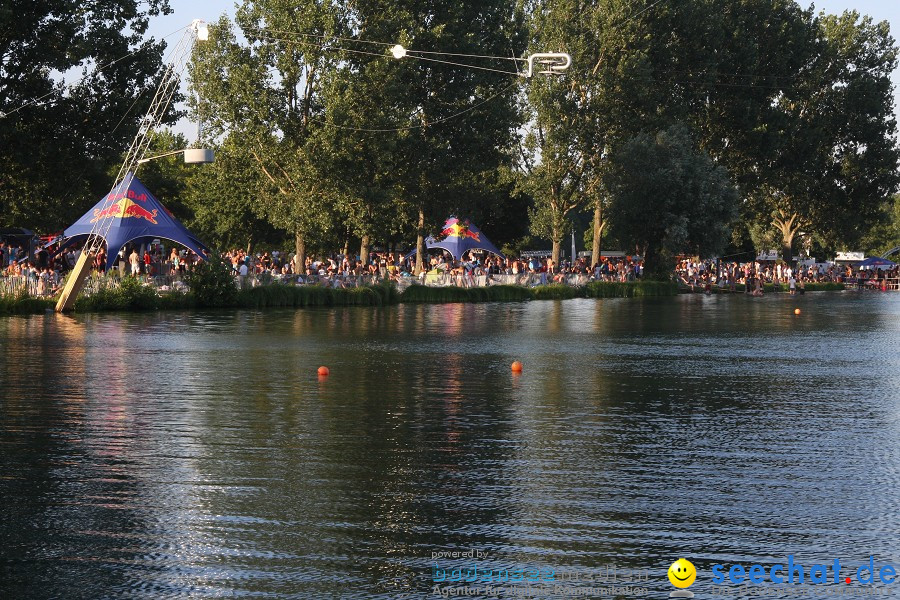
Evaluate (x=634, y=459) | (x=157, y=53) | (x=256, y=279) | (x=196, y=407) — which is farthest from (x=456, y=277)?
(x=634, y=459)

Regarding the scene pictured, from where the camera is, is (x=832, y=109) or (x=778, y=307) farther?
(x=832, y=109)

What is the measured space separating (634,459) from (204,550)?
17.6 ft

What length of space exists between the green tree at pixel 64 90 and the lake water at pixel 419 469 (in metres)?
26.2

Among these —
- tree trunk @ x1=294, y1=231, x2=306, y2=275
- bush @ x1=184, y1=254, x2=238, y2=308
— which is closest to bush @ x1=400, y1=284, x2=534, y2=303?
tree trunk @ x1=294, y1=231, x2=306, y2=275

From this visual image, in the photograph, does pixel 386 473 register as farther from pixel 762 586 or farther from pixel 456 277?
pixel 456 277

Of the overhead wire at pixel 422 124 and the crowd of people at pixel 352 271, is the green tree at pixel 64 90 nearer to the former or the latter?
the crowd of people at pixel 352 271

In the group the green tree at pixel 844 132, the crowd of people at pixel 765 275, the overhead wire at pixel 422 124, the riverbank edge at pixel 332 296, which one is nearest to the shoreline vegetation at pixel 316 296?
the riverbank edge at pixel 332 296

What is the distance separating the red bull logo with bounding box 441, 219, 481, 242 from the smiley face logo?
222 ft

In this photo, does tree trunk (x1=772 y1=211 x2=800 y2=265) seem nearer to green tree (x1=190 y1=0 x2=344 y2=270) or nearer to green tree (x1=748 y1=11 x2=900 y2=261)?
green tree (x1=748 y1=11 x2=900 y2=261)

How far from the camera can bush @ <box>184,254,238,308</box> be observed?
151 feet

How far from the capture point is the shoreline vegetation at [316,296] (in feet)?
136

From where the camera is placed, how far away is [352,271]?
57.6m

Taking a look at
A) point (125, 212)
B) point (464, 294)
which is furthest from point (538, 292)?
point (125, 212)

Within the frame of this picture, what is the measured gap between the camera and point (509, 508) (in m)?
10.1
